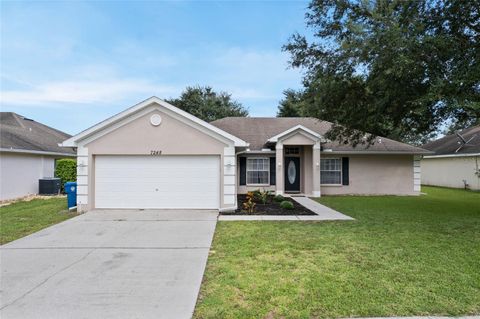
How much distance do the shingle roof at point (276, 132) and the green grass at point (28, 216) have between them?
9.74m

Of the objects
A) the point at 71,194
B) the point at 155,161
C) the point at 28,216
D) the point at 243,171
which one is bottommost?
the point at 28,216

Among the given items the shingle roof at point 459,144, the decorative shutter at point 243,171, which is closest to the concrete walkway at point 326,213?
the decorative shutter at point 243,171

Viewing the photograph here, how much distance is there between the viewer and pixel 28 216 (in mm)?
10820

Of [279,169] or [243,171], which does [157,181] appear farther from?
[279,169]

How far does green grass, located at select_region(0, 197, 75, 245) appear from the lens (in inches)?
329

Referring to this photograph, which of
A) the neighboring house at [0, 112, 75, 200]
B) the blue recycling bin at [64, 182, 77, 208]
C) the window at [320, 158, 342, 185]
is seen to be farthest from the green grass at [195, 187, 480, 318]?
the neighboring house at [0, 112, 75, 200]

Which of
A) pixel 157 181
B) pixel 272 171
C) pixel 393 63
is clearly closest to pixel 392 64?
pixel 393 63

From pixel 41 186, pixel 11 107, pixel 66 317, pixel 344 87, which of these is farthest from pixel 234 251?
pixel 11 107

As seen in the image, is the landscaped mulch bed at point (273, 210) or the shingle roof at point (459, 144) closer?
the landscaped mulch bed at point (273, 210)

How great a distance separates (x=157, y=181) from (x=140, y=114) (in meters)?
2.54

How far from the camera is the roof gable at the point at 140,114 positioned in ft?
38.2

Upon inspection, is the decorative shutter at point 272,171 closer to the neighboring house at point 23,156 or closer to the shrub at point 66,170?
the shrub at point 66,170

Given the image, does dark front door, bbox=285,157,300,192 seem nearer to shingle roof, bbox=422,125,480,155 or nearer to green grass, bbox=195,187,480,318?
green grass, bbox=195,187,480,318

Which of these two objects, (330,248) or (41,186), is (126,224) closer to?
(330,248)
